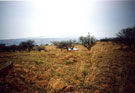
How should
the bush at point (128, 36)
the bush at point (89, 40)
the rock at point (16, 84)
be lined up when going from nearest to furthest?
the rock at point (16, 84) → the bush at point (128, 36) → the bush at point (89, 40)

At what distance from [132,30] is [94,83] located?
14925 millimetres

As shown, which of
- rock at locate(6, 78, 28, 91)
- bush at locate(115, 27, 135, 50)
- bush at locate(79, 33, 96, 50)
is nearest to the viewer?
rock at locate(6, 78, 28, 91)

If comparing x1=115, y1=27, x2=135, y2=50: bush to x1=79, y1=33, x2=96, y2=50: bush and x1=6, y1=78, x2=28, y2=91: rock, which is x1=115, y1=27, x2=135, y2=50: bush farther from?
x1=6, y1=78, x2=28, y2=91: rock

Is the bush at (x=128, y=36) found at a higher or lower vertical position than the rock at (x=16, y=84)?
higher

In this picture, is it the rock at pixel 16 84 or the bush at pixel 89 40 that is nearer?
the rock at pixel 16 84

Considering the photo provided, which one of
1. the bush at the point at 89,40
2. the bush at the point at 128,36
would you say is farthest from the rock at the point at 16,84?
the bush at the point at 128,36

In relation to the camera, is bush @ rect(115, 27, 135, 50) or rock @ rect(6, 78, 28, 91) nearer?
rock @ rect(6, 78, 28, 91)

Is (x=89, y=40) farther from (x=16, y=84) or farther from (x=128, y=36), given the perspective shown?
(x=16, y=84)

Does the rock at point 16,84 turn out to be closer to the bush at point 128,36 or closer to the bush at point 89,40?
the bush at point 89,40

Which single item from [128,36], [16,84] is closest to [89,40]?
[128,36]

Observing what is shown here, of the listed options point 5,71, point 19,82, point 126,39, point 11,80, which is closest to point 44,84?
point 19,82

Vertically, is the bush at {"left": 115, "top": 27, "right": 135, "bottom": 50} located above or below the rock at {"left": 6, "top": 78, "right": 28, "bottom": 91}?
above

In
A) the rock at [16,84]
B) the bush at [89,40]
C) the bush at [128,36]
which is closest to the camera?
the rock at [16,84]

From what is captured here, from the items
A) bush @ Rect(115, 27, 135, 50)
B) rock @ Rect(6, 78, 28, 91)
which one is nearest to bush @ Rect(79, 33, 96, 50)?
bush @ Rect(115, 27, 135, 50)
